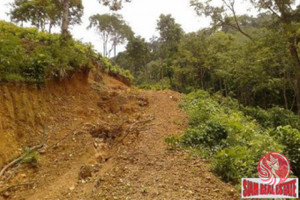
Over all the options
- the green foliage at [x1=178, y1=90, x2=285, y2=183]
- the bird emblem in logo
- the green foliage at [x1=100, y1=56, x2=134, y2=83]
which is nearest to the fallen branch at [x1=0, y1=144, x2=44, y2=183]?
the green foliage at [x1=178, y1=90, x2=285, y2=183]

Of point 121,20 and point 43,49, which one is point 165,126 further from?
point 121,20

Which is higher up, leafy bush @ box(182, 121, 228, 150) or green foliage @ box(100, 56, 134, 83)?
green foliage @ box(100, 56, 134, 83)

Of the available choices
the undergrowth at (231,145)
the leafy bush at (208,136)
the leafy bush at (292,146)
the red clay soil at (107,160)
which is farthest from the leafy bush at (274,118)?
the leafy bush at (208,136)

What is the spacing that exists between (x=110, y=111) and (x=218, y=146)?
3838 mm

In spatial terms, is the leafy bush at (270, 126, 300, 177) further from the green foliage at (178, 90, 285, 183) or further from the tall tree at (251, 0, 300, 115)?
the tall tree at (251, 0, 300, 115)

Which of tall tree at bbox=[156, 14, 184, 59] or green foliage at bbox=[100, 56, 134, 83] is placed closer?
green foliage at bbox=[100, 56, 134, 83]

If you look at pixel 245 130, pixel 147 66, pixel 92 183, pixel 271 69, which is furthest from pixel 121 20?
pixel 92 183

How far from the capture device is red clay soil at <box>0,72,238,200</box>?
3.74 meters

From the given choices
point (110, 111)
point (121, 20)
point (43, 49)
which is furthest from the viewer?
point (121, 20)

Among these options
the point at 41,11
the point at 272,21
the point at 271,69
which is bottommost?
the point at 271,69

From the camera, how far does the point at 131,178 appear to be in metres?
4.00

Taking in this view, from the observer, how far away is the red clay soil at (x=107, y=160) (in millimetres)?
3740

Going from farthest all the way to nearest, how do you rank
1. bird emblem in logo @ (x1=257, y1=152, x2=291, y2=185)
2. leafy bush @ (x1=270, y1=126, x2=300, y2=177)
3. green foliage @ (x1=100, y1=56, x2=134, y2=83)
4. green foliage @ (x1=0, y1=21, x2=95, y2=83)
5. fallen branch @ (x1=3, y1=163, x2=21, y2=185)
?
green foliage @ (x1=100, y1=56, x2=134, y2=83), leafy bush @ (x1=270, y1=126, x2=300, y2=177), green foliage @ (x1=0, y1=21, x2=95, y2=83), fallen branch @ (x1=3, y1=163, x2=21, y2=185), bird emblem in logo @ (x1=257, y1=152, x2=291, y2=185)

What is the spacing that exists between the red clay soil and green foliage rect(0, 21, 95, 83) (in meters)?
0.73
